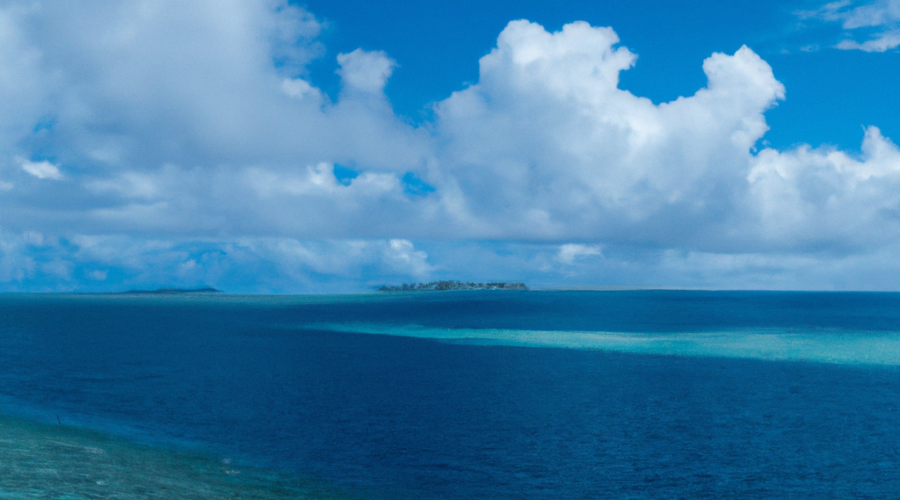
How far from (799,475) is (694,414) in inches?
525

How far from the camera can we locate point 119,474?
1254 inches

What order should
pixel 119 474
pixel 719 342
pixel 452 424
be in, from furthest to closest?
pixel 719 342, pixel 452 424, pixel 119 474

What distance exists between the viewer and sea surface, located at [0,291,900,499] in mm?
32938

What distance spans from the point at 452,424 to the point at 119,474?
22.1 m

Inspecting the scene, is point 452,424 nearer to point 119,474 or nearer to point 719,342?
point 119,474

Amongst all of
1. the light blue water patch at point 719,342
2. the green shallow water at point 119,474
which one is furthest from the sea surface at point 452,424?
the light blue water patch at point 719,342

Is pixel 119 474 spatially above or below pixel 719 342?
below

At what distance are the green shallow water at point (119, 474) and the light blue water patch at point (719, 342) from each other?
210 ft

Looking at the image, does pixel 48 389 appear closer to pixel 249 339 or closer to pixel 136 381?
pixel 136 381

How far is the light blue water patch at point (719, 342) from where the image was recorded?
81.8 metres

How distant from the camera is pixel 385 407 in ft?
166

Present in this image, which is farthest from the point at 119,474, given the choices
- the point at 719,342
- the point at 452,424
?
the point at 719,342

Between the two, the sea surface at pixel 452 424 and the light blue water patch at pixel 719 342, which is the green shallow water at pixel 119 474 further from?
the light blue water patch at pixel 719 342

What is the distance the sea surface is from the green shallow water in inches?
6.4
